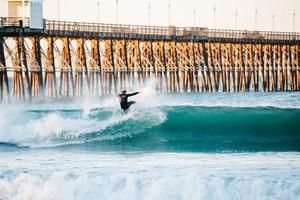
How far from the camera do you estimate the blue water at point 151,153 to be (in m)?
20.1

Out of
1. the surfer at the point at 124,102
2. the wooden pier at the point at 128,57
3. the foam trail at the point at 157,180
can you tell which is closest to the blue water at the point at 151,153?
the foam trail at the point at 157,180

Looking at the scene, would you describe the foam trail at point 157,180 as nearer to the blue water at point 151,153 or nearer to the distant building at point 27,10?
the blue water at point 151,153

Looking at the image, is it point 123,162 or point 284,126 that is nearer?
point 123,162

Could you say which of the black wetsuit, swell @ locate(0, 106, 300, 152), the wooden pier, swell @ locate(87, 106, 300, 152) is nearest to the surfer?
the black wetsuit

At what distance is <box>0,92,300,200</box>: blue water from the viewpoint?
65.9 feet

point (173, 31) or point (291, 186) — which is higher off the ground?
point (173, 31)

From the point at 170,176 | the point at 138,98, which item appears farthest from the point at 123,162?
the point at 138,98

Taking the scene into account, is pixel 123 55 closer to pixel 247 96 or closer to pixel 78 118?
pixel 247 96

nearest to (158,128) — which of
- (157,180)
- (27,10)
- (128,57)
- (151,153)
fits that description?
(151,153)

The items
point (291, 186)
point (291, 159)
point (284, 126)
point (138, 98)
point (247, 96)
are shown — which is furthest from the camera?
point (247, 96)

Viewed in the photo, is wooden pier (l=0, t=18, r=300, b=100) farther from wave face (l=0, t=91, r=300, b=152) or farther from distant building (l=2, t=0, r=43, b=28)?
wave face (l=0, t=91, r=300, b=152)

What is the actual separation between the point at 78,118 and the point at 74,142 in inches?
153

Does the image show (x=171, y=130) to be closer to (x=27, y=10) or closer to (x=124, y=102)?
(x=124, y=102)

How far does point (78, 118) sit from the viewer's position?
1271 inches
